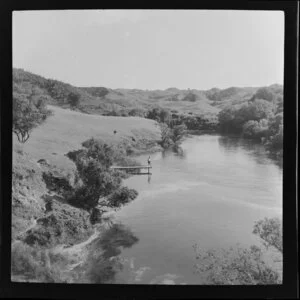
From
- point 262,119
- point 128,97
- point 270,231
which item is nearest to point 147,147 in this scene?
point 128,97

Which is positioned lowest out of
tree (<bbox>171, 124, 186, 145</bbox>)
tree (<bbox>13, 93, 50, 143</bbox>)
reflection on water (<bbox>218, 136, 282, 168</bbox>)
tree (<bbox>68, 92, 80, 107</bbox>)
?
reflection on water (<bbox>218, 136, 282, 168</bbox>)

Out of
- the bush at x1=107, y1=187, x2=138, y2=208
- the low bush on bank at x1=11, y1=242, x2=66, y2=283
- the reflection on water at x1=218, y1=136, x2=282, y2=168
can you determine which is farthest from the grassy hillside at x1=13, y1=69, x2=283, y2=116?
the low bush on bank at x1=11, y1=242, x2=66, y2=283

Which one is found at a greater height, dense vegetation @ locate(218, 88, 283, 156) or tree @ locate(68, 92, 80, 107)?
tree @ locate(68, 92, 80, 107)

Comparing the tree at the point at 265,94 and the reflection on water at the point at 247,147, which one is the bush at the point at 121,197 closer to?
the reflection on water at the point at 247,147

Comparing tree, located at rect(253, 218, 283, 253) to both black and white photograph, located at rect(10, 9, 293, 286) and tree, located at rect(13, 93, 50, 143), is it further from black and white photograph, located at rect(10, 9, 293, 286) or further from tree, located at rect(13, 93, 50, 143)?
tree, located at rect(13, 93, 50, 143)

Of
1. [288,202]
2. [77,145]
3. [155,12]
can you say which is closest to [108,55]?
[155,12]

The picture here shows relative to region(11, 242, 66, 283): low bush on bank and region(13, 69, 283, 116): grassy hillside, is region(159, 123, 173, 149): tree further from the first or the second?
region(11, 242, 66, 283): low bush on bank

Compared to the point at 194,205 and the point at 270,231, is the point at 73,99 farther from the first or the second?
the point at 270,231

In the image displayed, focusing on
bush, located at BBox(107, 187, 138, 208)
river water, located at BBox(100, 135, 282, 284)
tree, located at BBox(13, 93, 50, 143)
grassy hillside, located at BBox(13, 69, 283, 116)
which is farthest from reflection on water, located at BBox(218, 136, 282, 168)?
tree, located at BBox(13, 93, 50, 143)
